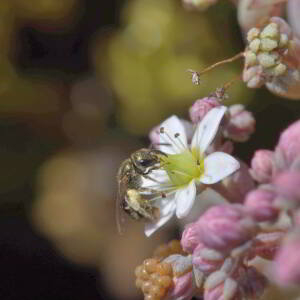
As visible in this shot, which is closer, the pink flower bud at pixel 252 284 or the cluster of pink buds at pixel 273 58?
the pink flower bud at pixel 252 284

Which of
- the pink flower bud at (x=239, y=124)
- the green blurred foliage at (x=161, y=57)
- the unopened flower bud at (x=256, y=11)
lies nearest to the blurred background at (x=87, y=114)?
the green blurred foliage at (x=161, y=57)

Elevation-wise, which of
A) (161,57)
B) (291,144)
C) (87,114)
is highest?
(291,144)

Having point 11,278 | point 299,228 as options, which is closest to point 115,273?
point 11,278

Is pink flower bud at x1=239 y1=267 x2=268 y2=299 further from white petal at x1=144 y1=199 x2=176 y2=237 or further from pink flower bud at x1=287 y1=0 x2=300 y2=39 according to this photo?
pink flower bud at x1=287 y1=0 x2=300 y2=39

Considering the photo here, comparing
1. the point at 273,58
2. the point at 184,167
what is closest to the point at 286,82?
the point at 273,58

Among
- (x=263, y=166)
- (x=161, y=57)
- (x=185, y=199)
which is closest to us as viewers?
(x=263, y=166)

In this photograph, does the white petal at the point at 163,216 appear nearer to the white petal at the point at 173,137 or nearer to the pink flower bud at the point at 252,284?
the white petal at the point at 173,137

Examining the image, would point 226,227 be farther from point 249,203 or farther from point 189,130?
point 189,130

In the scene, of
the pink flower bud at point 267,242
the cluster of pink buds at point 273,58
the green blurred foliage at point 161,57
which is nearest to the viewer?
the pink flower bud at point 267,242
